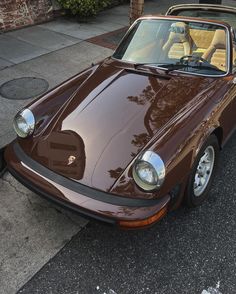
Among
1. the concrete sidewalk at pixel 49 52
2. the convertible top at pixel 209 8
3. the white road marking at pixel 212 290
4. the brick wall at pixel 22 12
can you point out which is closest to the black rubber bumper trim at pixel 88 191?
the white road marking at pixel 212 290

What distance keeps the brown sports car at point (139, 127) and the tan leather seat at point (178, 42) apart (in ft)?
0.03

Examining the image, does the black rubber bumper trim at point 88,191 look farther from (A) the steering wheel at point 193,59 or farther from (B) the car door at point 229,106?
(A) the steering wheel at point 193,59

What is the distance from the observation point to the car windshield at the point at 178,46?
3723 mm

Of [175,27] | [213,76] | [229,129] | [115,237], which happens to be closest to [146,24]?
[175,27]

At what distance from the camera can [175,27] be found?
4039 mm

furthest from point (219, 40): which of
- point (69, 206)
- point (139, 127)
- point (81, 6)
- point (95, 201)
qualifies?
Answer: point (81, 6)

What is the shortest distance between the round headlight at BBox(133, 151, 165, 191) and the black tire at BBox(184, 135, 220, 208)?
1.53 feet

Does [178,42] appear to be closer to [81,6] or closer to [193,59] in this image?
[193,59]

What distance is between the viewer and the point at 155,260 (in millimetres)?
2961

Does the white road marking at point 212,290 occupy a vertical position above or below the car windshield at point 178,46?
below

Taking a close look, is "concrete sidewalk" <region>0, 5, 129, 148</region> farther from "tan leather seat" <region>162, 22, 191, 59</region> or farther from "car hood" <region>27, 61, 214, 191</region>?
"tan leather seat" <region>162, 22, 191, 59</region>

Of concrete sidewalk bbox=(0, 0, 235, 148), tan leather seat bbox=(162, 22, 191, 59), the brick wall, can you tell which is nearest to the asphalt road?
tan leather seat bbox=(162, 22, 191, 59)

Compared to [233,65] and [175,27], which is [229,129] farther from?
[175,27]

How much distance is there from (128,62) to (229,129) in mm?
1261
